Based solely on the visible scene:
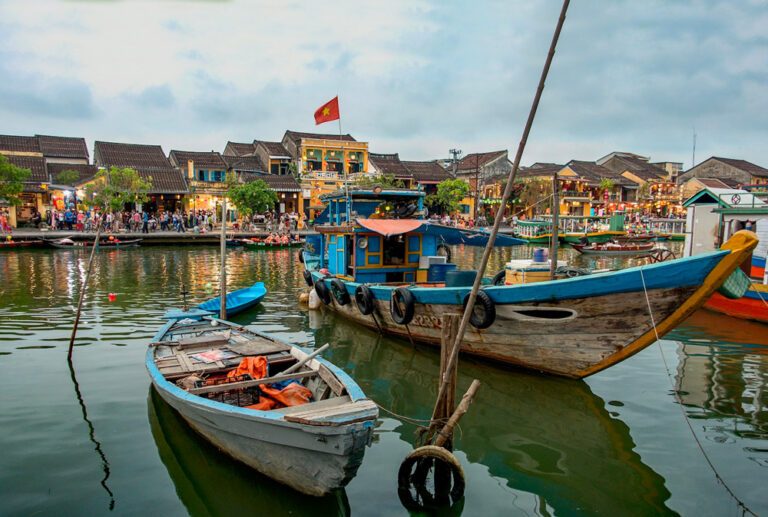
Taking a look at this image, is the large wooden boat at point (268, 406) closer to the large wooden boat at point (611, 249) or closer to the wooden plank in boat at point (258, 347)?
the wooden plank in boat at point (258, 347)

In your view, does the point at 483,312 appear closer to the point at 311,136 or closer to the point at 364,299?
the point at 364,299

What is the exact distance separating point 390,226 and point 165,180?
3102 cm

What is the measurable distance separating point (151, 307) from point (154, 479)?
9.21m

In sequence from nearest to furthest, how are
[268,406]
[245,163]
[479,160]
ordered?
1. [268,406]
2. [245,163]
3. [479,160]

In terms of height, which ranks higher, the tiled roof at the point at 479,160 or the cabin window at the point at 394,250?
the tiled roof at the point at 479,160

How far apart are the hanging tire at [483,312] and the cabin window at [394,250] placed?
387 cm

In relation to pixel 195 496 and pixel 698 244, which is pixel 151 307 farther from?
pixel 698 244

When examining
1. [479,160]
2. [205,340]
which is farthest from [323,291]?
[479,160]

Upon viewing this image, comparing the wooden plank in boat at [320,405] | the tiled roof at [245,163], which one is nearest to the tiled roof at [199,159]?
the tiled roof at [245,163]

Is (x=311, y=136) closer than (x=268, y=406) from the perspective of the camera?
No

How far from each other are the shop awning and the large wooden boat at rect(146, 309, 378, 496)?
352 centimetres

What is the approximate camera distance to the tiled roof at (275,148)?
42.4 m

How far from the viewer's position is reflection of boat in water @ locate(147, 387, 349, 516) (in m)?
4.64

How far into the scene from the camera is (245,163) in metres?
41.0
